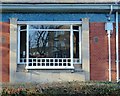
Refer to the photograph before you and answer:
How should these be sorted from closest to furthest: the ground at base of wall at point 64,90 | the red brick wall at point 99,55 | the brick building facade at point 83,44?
the ground at base of wall at point 64,90 → the brick building facade at point 83,44 → the red brick wall at point 99,55

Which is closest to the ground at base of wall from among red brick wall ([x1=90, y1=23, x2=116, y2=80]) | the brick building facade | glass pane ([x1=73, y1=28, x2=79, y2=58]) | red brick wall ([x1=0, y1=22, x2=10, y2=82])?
the brick building facade

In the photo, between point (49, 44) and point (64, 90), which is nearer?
point (64, 90)

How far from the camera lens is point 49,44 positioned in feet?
46.5

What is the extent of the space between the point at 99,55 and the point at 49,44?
2.47 m

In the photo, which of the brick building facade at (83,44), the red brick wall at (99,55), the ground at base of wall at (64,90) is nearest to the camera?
the ground at base of wall at (64,90)

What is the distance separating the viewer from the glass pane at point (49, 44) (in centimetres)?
1405

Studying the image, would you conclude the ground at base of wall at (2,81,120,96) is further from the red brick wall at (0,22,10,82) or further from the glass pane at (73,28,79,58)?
the glass pane at (73,28,79,58)

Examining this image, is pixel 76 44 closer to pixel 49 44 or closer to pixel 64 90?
pixel 49 44

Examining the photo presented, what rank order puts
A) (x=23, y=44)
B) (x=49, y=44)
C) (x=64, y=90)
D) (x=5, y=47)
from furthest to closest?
(x=49, y=44) < (x=23, y=44) < (x=5, y=47) < (x=64, y=90)

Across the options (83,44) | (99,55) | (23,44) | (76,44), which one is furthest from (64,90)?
(23,44)

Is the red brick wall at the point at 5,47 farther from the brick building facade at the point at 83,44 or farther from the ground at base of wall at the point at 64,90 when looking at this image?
the ground at base of wall at the point at 64,90

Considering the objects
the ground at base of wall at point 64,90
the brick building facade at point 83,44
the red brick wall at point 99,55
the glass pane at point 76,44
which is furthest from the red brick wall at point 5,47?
the ground at base of wall at point 64,90

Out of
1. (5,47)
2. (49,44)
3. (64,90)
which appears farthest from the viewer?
(49,44)

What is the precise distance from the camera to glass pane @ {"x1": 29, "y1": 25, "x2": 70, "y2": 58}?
14.1 meters
